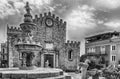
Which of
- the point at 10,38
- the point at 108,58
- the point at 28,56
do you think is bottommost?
the point at 108,58

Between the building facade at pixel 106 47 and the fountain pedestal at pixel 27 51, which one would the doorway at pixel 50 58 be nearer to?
the building facade at pixel 106 47

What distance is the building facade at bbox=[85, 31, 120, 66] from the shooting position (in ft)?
89.9

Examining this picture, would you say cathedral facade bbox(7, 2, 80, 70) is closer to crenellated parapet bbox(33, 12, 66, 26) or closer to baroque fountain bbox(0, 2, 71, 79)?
crenellated parapet bbox(33, 12, 66, 26)

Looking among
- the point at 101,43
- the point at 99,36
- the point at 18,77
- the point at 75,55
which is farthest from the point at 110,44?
the point at 18,77

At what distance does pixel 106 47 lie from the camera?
97.4 feet

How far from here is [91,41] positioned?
3534 centimetres

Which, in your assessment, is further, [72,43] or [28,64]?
[72,43]

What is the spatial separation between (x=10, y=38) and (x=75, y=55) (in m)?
13.4

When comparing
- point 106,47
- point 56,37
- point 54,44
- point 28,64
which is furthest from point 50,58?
point 28,64

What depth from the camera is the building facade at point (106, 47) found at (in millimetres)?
27391

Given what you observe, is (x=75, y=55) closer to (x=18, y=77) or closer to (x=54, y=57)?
(x=54, y=57)

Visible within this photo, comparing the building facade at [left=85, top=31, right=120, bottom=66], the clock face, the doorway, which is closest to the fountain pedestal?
the doorway

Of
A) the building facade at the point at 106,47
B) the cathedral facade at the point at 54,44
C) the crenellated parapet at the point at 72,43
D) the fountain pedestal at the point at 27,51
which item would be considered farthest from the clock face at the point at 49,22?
the fountain pedestal at the point at 27,51

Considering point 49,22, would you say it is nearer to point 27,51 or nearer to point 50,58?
point 50,58
